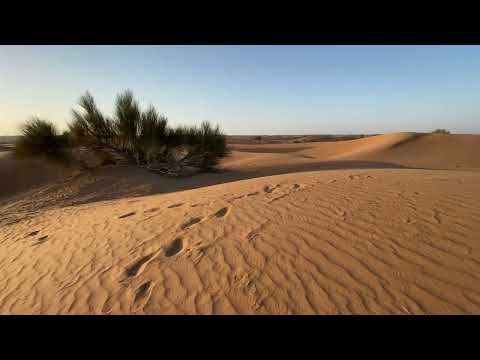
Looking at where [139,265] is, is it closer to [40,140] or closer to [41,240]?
[41,240]

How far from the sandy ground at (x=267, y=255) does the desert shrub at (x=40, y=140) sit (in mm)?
7006

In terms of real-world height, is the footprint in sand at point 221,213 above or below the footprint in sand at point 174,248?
above

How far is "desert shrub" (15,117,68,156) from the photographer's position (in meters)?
9.81

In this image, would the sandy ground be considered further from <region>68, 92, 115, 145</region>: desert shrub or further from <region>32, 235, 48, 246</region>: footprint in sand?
<region>68, 92, 115, 145</region>: desert shrub

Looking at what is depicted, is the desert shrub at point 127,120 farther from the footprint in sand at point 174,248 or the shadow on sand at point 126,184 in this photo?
the footprint in sand at point 174,248

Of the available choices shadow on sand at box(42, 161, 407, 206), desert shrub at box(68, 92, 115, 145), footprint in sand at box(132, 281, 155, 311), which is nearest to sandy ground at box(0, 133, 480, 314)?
footprint in sand at box(132, 281, 155, 311)

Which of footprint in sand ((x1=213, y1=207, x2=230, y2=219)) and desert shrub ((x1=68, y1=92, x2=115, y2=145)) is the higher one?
desert shrub ((x1=68, y1=92, x2=115, y2=145))

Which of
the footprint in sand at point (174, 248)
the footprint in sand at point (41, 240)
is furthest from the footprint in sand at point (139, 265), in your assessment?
the footprint in sand at point (41, 240)

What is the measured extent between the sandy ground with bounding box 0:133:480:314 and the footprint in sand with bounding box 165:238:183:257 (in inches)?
0.5

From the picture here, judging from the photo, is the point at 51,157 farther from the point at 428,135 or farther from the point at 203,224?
the point at 428,135

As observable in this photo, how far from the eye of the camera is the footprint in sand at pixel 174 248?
278 cm
